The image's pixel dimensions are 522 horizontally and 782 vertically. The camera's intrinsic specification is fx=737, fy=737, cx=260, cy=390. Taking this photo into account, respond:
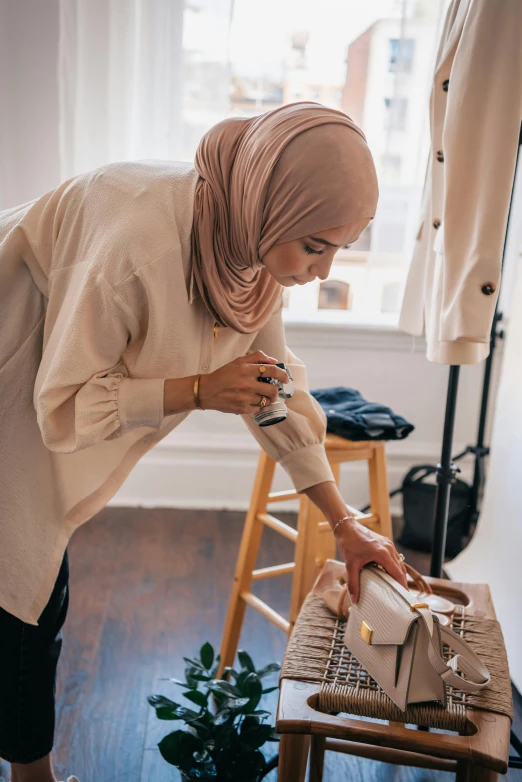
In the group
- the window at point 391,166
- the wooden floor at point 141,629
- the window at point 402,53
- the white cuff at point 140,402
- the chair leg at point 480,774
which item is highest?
the window at point 402,53

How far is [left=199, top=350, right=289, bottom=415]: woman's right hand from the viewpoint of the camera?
98 centimetres

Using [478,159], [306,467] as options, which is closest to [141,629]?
[306,467]

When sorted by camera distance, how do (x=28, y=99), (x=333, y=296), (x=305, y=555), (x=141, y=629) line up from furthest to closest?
(x=333, y=296) < (x=28, y=99) < (x=141, y=629) < (x=305, y=555)

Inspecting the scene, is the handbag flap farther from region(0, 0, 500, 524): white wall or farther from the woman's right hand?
region(0, 0, 500, 524): white wall

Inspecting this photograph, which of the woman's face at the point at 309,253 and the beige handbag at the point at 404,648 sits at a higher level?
the woman's face at the point at 309,253

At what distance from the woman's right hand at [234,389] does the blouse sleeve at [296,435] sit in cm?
23

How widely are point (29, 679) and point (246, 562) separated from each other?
59cm

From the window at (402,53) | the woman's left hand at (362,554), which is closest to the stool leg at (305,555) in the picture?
the woman's left hand at (362,554)

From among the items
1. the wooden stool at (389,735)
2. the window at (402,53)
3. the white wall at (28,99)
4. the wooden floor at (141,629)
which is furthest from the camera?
the window at (402,53)

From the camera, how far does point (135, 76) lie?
233 cm

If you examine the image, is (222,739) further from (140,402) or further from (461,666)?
(140,402)

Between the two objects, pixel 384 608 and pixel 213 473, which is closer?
pixel 384 608

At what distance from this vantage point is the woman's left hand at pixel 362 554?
44.1 inches

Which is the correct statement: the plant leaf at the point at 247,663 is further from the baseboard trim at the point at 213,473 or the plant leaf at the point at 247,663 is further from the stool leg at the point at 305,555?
the baseboard trim at the point at 213,473
